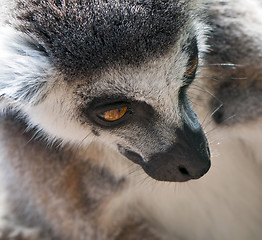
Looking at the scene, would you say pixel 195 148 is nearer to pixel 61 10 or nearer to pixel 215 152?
pixel 215 152

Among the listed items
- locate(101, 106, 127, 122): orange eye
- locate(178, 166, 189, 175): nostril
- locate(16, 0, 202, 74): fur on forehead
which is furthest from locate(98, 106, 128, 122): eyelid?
locate(178, 166, 189, 175): nostril

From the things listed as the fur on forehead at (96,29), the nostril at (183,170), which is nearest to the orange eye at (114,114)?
the fur on forehead at (96,29)

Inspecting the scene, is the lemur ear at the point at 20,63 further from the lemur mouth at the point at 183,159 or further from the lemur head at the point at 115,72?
the lemur mouth at the point at 183,159

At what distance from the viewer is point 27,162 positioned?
7.54 ft

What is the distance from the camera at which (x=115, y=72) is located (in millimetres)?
1479

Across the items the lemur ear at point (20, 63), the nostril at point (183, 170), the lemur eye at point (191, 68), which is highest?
the lemur ear at point (20, 63)

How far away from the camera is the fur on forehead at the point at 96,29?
4.56ft

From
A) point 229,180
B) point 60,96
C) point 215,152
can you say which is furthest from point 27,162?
point 229,180

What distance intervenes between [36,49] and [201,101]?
93 centimetres

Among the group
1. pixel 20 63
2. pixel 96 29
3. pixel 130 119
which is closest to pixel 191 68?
pixel 130 119

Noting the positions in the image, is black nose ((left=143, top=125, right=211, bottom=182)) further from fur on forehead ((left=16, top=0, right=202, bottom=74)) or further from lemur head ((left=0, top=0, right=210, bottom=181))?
fur on forehead ((left=16, top=0, right=202, bottom=74))

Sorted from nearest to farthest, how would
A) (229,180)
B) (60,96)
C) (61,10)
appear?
(61,10) < (60,96) < (229,180)

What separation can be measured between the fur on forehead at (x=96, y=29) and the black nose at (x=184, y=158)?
35 cm

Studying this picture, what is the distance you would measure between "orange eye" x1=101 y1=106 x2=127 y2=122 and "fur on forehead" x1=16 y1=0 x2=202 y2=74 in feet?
0.64
